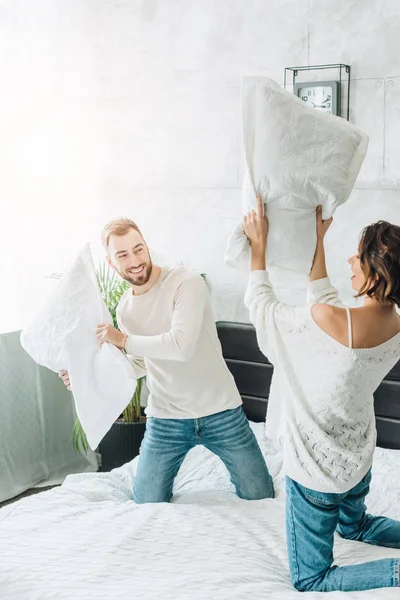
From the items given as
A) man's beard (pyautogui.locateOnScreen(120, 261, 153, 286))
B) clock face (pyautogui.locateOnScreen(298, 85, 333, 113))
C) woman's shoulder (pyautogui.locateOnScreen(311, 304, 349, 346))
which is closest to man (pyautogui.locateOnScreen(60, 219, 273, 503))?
man's beard (pyautogui.locateOnScreen(120, 261, 153, 286))

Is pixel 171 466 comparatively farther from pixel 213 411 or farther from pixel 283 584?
pixel 283 584

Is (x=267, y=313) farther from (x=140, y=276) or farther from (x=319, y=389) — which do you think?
(x=140, y=276)

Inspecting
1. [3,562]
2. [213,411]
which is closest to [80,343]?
[213,411]

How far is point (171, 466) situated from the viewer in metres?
2.86

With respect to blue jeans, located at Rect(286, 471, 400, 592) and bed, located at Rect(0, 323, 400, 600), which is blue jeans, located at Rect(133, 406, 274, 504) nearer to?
bed, located at Rect(0, 323, 400, 600)

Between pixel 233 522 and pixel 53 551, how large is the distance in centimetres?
60

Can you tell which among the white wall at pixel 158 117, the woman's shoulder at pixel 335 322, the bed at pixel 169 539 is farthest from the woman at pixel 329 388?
the white wall at pixel 158 117

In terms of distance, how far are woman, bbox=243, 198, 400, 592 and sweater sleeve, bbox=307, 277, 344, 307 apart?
183 mm

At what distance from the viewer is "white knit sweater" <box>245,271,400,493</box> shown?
6.66ft

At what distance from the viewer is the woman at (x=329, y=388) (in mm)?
1985

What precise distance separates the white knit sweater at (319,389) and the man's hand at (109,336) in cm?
65

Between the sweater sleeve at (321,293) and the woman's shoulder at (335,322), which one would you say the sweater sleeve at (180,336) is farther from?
the woman's shoulder at (335,322)

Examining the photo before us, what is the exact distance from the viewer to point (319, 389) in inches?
81.8

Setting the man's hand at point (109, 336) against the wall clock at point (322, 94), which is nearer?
the man's hand at point (109, 336)
